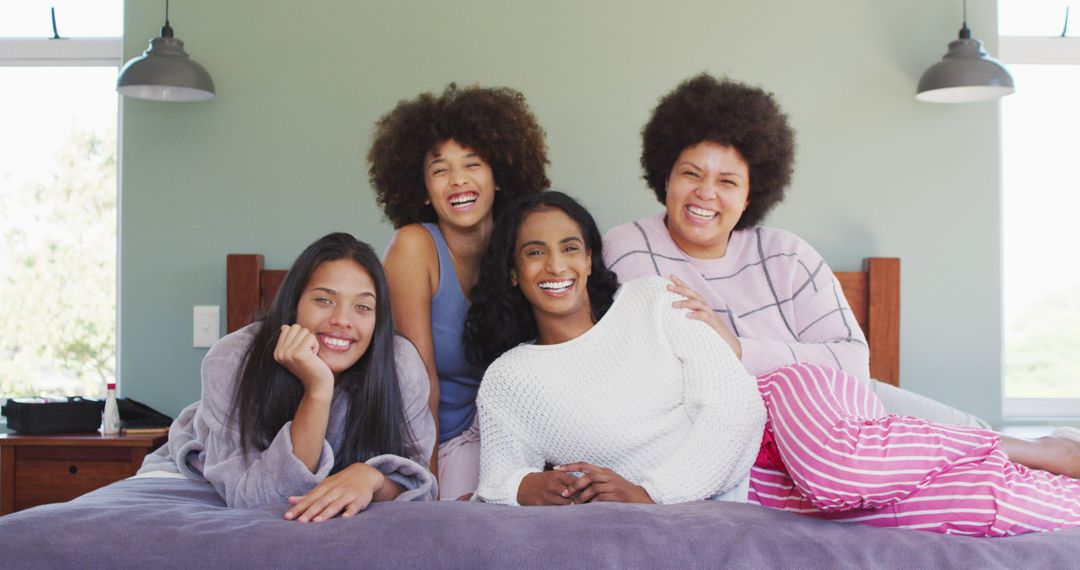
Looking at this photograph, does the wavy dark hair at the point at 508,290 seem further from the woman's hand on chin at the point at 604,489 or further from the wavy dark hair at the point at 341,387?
the woman's hand on chin at the point at 604,489

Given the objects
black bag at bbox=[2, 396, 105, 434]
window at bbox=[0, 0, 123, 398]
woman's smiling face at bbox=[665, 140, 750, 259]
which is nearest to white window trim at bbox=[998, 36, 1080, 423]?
woman's smiling face at bbox=[665, 140, 750, 259]

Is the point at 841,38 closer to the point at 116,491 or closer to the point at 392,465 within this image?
the point at 392,465

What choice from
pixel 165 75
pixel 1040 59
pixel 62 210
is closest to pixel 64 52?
pixel 62 210

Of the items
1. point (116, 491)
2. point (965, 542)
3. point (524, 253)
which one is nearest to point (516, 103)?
point (524, 253)

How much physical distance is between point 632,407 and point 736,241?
653 mm

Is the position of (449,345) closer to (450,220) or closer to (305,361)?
(450,220)

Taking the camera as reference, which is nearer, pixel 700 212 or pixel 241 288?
pixel 700 212

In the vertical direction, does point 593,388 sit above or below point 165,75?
below

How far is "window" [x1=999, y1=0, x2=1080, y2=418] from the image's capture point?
11.4 ft

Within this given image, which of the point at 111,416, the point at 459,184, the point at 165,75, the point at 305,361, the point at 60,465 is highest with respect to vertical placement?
the point at 165,75

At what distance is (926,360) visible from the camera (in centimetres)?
323

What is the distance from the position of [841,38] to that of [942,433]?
1986 millimetres

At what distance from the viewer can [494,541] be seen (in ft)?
4.40

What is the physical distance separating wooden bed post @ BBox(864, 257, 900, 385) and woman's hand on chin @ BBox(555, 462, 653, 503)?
5.40ft
